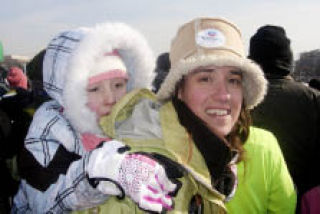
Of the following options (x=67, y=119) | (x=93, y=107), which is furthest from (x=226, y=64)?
(x=67, y=119)

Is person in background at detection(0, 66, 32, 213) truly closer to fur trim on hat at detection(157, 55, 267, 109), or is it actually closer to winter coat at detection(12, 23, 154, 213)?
winter coat at detection(12, 23, 154, 213)

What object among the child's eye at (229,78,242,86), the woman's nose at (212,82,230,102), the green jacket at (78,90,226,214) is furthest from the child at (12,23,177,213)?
the child's eye at (229,78,242,86)

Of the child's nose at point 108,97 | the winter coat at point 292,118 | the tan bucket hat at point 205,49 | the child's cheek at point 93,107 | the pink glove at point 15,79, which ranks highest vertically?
the tan bucket hat at point 205,49

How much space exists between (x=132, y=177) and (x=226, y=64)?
74cm

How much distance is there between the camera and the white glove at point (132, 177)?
1.51 m

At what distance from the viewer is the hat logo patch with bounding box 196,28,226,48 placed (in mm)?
1891

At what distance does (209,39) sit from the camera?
1.90 meters

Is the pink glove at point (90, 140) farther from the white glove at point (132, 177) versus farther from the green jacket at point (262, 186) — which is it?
the green jacket at point (262, 186)

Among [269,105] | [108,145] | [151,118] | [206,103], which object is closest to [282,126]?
[269,105]

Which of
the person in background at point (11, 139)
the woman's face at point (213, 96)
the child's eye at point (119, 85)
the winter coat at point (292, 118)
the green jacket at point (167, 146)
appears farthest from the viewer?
the winter coat at point (292, 118)

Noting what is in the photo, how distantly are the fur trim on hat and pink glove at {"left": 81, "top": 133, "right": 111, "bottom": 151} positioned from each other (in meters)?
0.44

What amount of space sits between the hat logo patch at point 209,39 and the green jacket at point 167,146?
14.2 inches

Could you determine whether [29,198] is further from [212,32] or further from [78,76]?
[212,32]

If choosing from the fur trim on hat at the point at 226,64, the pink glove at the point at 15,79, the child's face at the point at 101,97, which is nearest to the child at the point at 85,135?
the child's face at the point at 101,97
